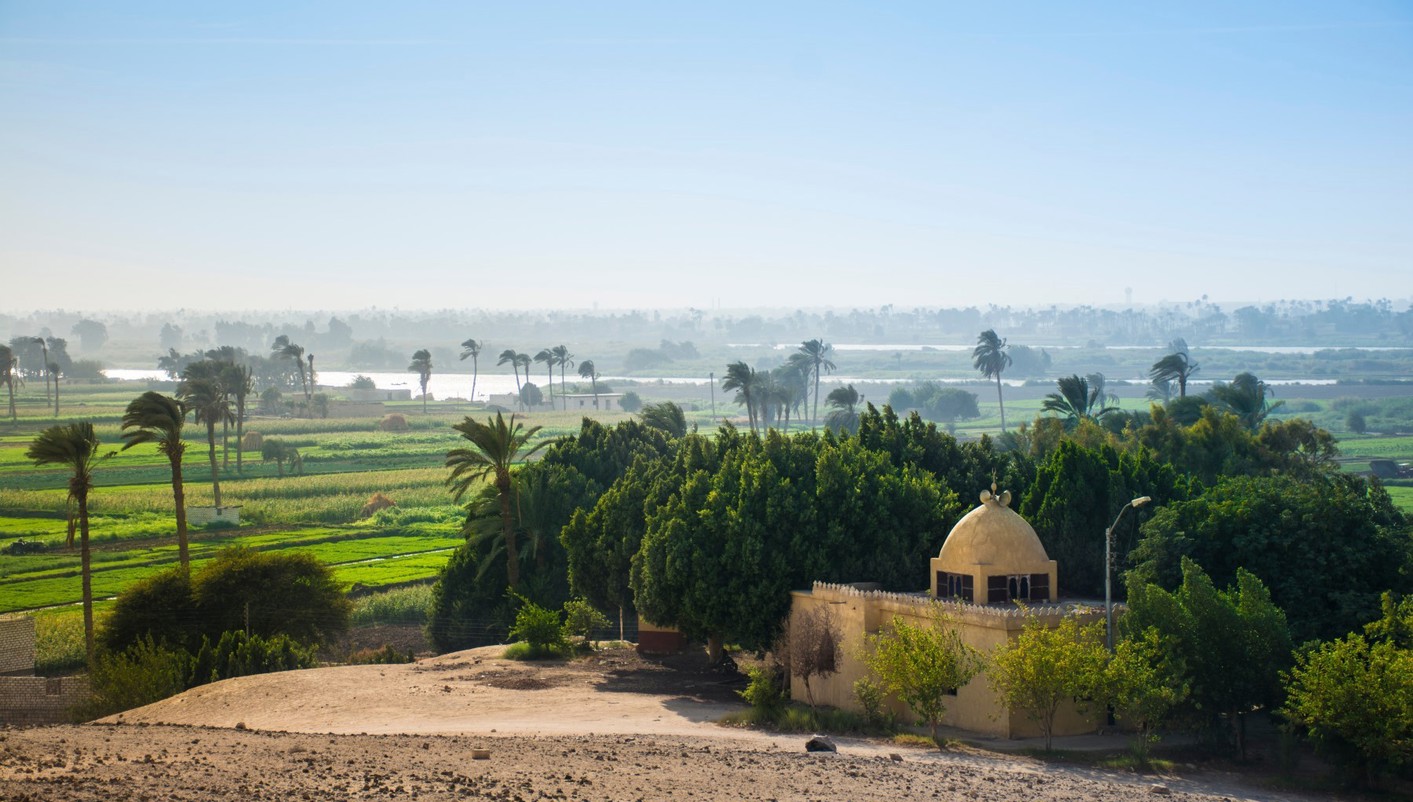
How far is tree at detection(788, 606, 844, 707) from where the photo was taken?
37.3 meters

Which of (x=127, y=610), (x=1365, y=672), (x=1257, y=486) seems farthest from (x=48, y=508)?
(x=1365, y=672)

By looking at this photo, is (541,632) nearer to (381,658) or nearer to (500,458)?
(381,658)

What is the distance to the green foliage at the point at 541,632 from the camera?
45.4 meters

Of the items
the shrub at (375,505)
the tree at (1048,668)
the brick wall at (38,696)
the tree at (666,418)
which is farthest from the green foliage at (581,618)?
the shrub at (375,505)

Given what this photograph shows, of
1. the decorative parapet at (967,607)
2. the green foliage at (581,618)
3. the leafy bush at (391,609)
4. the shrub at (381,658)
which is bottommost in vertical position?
the leafy bush at (391,609)

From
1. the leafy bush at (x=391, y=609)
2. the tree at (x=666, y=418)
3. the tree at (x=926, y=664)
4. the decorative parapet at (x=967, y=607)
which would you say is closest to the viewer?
the tree at (x=926, y=664)

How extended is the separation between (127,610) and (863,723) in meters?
26.9

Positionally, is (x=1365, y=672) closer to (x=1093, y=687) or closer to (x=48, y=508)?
(x=1093, y=687)

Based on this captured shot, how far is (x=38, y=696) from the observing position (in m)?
40.7

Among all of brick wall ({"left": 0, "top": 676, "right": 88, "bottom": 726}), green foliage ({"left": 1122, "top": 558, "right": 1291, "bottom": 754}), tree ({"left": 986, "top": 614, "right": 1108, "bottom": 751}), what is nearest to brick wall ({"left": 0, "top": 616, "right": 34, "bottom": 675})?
brick wall ({"left": 0, "top": 676, "right": 88, "bottom": 726})

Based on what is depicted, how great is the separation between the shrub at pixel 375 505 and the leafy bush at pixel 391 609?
3406 cm

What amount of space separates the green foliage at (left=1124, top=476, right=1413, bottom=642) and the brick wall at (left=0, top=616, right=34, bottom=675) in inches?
1463

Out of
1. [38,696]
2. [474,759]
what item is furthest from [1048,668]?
[38,696]

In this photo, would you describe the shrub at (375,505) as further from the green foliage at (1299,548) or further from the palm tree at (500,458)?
the green foliage at (1299,548)
